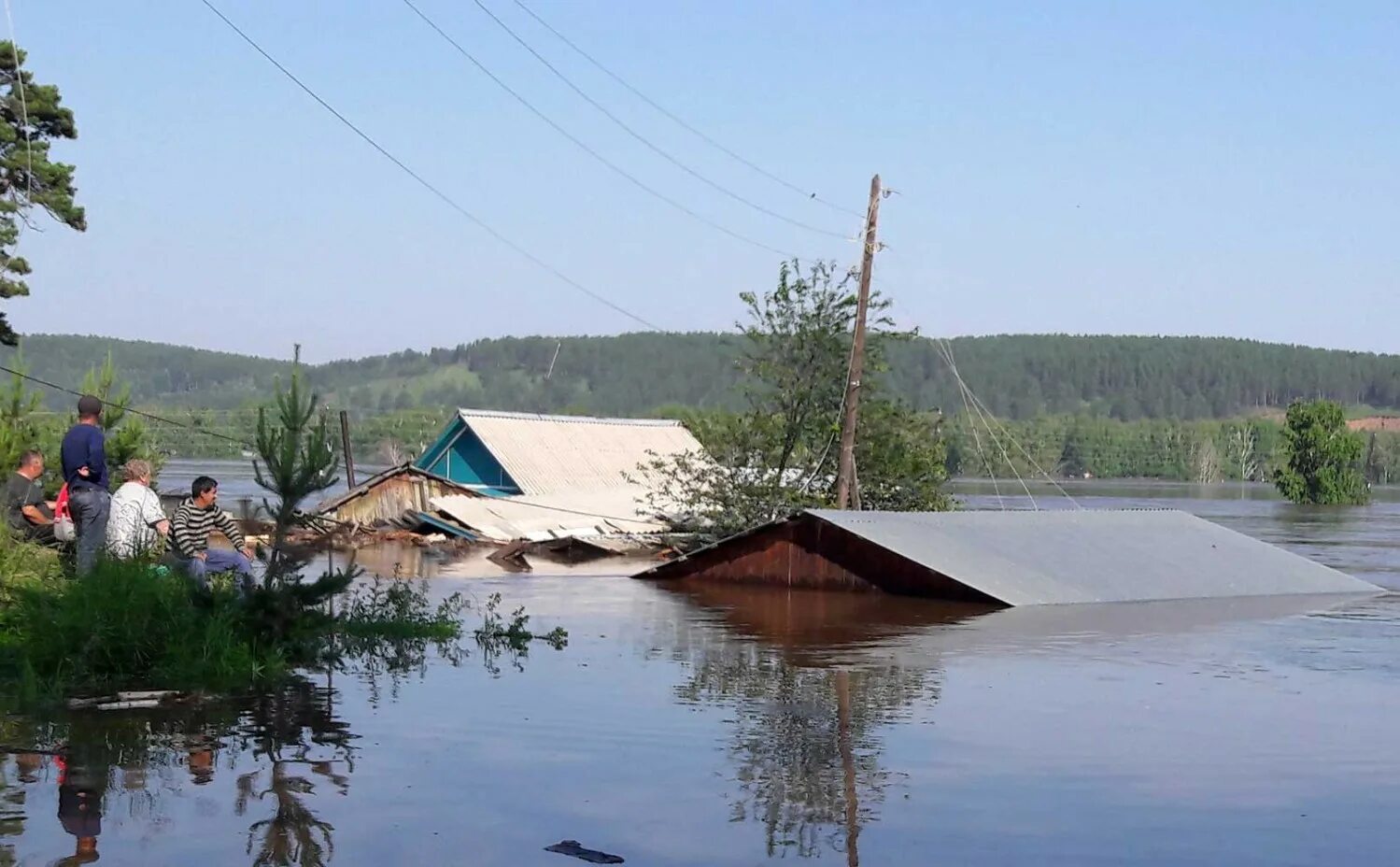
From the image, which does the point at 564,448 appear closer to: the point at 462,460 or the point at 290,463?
the point at 462,460

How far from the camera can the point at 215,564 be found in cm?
1429

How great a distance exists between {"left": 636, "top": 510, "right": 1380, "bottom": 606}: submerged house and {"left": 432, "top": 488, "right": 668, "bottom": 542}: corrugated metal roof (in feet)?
43.3

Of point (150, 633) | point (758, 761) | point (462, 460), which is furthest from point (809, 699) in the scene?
point (462, 460)

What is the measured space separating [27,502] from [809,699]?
293 inches

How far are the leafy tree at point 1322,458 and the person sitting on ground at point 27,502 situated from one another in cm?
9147

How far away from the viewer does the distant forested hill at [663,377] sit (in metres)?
90.9

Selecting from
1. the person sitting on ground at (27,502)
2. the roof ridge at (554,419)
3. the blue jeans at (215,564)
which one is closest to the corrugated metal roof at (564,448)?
the roof ridge at (554,419)

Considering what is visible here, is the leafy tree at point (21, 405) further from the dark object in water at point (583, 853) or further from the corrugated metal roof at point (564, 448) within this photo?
the corrugated metal roof at point (564, 448)

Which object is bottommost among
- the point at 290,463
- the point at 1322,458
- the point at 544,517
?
the point at 544,517

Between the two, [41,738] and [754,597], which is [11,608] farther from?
[754,597]

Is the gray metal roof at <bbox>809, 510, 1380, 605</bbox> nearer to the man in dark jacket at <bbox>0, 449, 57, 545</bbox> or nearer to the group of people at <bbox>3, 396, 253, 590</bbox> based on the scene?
the group of people at <bbox>3, 396, 253, 590</bbox>

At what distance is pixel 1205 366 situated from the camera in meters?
197

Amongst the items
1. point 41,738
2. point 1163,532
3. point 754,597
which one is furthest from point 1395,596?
point 41,738

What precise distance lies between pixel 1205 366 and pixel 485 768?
197m
